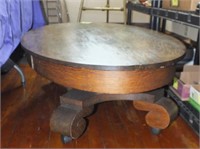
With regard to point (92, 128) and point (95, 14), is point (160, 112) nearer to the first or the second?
point (92, 128)

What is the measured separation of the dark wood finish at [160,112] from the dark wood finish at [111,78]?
155 mm

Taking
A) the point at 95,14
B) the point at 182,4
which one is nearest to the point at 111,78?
the point at 182,4

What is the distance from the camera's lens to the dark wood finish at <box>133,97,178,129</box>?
37.4 inches

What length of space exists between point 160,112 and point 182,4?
725 millimetres

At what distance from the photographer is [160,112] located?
0.96 meters

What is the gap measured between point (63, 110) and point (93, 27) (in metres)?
0.62

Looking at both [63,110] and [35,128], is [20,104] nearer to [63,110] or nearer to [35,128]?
[35,128]

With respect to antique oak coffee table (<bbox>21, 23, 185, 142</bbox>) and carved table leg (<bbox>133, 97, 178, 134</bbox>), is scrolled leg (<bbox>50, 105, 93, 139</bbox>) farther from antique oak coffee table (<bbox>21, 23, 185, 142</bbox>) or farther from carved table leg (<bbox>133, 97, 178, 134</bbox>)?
carved table leg (<bbox>133, 97, 178, 134</bbox>)

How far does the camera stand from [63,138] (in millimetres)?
930

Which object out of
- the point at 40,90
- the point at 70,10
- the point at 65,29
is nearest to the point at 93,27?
the point at 65,29

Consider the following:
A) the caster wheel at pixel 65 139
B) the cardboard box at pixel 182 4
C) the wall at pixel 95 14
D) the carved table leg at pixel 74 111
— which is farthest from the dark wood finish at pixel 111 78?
the wall at pixel 95 14

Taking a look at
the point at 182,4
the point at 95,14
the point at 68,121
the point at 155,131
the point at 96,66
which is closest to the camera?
the point at 96,66

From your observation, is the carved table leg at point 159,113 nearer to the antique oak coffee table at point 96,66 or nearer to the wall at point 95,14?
the antique oak coffee table at point 96,66

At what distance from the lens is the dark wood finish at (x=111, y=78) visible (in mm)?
766
